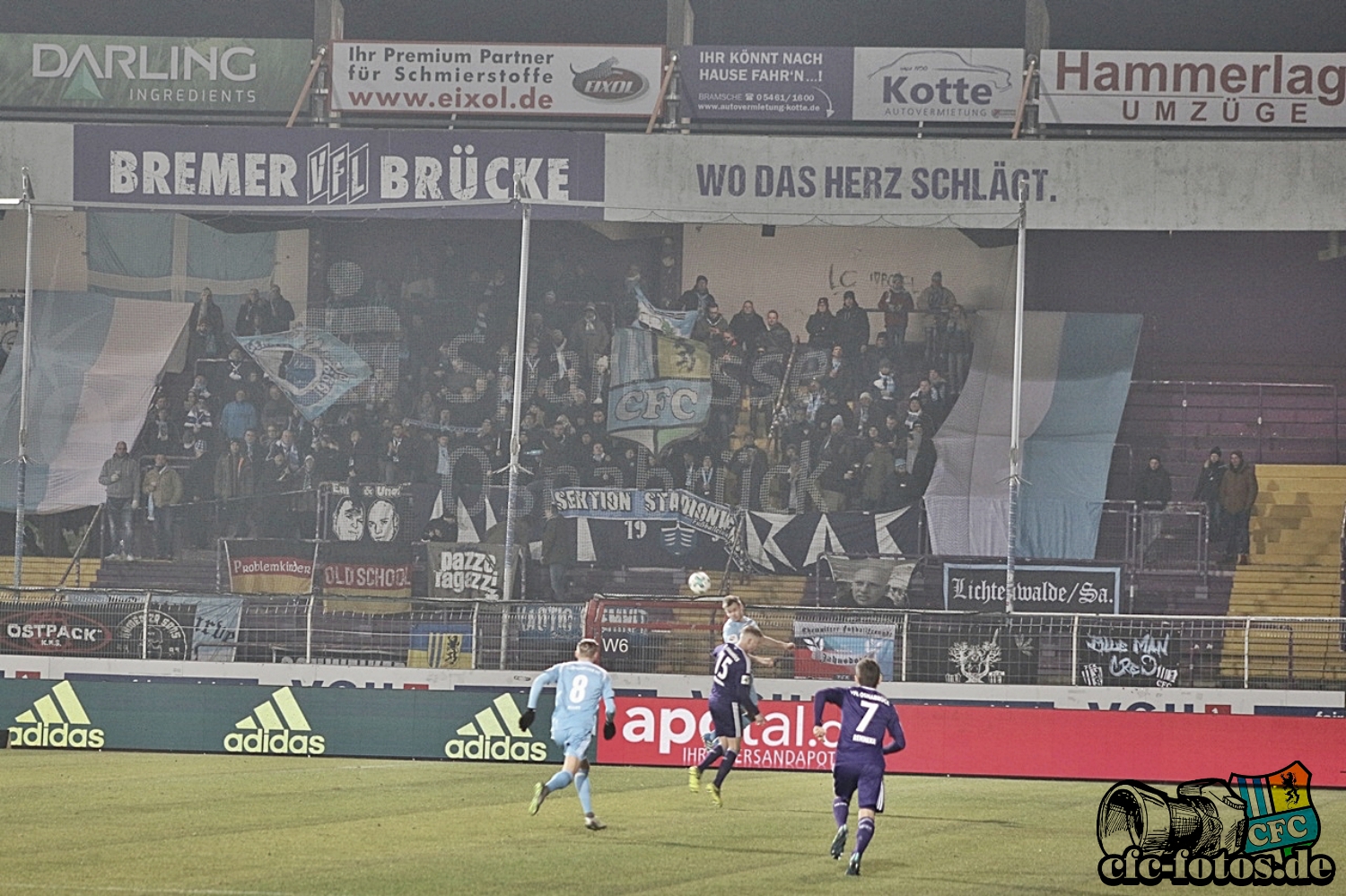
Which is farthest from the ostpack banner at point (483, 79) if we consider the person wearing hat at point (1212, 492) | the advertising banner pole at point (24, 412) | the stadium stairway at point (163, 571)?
the person wearing hat at point (1212, 492)

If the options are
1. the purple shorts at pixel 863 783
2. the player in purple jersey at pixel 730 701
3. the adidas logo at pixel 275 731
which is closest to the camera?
the purple shorts at pixel 863 783

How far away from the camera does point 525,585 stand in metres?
29.9

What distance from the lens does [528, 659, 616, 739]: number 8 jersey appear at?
52.0 ft

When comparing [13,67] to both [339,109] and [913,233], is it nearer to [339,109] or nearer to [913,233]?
[339,109]

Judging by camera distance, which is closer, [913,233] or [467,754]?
[467,754]

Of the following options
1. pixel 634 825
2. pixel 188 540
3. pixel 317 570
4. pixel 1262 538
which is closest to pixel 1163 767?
Answer: pixel 634 825

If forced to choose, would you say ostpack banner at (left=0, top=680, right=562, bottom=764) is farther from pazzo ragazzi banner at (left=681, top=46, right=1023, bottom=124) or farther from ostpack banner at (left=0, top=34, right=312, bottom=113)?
ostpack banner at (left=0, top=34, right=312, bottom=113)

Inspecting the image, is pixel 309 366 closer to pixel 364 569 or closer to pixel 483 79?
pixel 364 569

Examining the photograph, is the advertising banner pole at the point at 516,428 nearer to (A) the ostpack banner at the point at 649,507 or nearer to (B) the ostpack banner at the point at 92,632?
(A) the ostpack banner at the point at 649,507

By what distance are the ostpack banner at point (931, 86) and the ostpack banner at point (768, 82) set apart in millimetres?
343

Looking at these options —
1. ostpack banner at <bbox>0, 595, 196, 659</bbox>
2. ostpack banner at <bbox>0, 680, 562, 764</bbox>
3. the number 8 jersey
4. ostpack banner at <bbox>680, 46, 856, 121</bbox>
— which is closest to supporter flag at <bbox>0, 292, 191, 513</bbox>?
ostpack banner at <bbox>0, 595, 196, 659</bbox>

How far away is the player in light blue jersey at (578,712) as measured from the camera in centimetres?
1538

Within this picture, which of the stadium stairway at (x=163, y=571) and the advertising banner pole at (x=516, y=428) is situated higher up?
the advertising banner pole at (x=516, y=428)

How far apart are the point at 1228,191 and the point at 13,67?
22.4m
